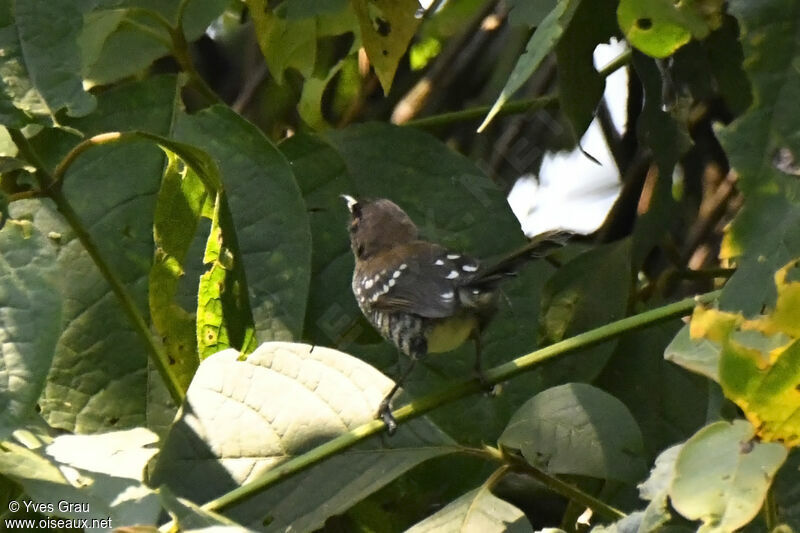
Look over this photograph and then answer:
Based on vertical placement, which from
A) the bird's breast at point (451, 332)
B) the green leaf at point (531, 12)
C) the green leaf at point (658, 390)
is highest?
the green leaf at point (531, 12)

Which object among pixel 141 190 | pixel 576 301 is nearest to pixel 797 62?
pixel 576 301

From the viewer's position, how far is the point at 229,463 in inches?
71.4

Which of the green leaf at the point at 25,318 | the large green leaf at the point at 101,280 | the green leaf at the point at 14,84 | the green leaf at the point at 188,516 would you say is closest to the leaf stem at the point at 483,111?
the large green leaf at the point at 101,280

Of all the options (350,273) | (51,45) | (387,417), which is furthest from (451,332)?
(51,45)

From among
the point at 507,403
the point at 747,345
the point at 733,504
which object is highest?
the point at 747,345

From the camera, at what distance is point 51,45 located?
1771mm

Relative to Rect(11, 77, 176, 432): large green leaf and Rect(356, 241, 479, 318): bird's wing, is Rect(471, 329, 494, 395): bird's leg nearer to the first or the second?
Rect(356, 241, 479, 318): bird's wing

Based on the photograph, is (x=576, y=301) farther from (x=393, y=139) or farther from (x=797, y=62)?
(x=797, y=62)

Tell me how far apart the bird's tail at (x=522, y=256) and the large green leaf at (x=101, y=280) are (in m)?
0.69

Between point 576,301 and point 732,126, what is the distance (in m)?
0.81

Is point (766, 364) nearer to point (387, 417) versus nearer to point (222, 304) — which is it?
point (387, 417)

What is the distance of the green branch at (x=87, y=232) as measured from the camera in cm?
184

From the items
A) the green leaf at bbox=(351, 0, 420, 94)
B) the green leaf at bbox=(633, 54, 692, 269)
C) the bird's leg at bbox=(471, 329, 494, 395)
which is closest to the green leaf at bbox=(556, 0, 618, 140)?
the green leaf at bbox=(633, 54, 692, 269)

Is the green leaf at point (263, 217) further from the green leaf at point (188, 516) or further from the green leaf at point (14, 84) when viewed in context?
the green leaf at point (188, 516)
